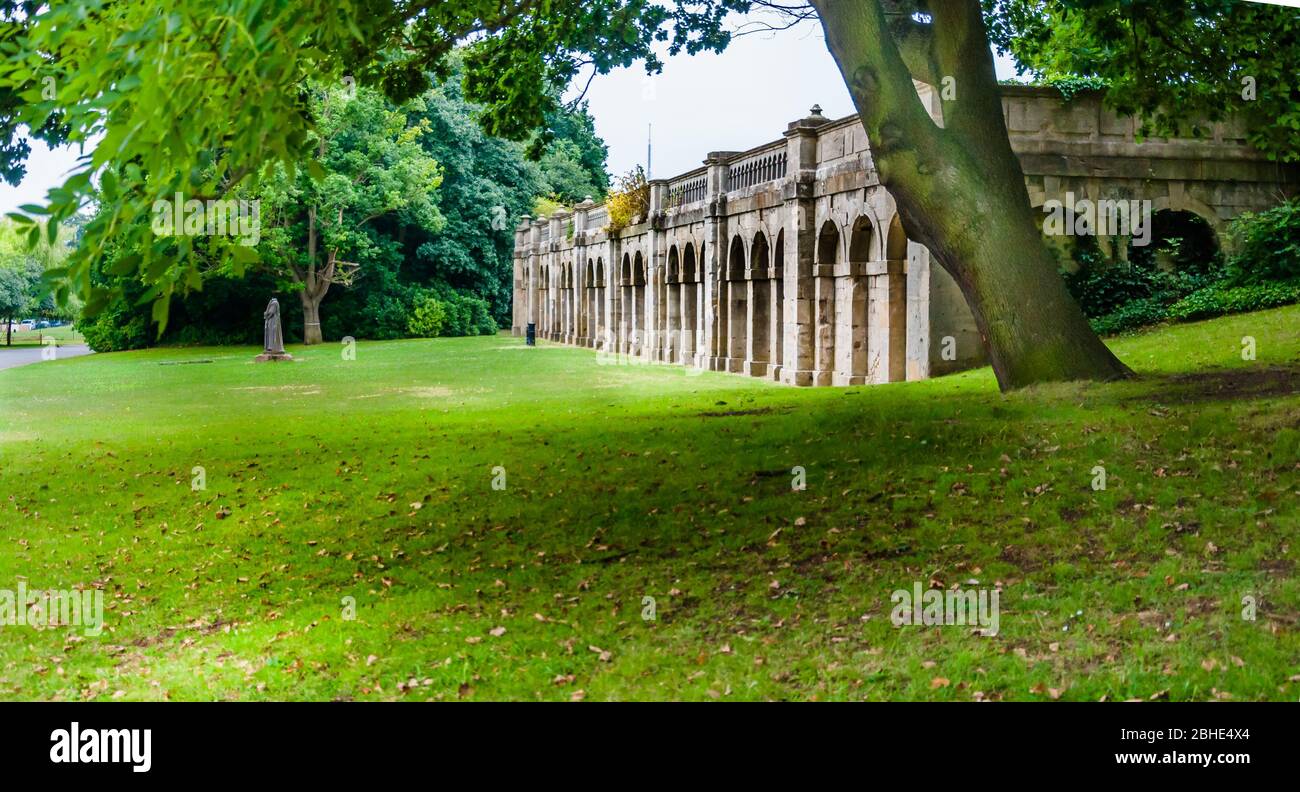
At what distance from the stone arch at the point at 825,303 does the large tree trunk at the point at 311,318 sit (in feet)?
48.5

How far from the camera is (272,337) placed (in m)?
32.1

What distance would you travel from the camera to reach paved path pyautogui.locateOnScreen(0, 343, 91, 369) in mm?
32891

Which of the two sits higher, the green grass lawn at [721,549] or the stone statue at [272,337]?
the stone statue at [272,337]

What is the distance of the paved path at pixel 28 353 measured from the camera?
32891mm

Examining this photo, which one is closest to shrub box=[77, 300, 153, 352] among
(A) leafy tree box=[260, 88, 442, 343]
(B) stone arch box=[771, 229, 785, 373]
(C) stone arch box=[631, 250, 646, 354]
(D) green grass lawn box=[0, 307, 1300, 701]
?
(A) leafy tree box=[260, 88, 442, 343]

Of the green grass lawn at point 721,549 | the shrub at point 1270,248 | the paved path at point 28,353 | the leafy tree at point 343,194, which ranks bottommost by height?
the green grass lawn at point 721,549

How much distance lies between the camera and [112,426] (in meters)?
21.0

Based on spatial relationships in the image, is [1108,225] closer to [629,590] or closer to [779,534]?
[779,534]

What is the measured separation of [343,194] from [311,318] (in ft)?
17.3

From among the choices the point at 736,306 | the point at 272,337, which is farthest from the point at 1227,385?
the point at 272,337

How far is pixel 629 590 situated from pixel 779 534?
5.18ft

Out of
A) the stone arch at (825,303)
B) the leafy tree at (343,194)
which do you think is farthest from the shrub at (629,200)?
the stone arch at (825,303)

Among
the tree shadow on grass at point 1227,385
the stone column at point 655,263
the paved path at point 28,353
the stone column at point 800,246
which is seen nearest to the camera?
the tree shadow on grass at point 1227,385

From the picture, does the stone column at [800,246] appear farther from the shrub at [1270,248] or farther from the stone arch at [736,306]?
the shrub at [1270,248]
